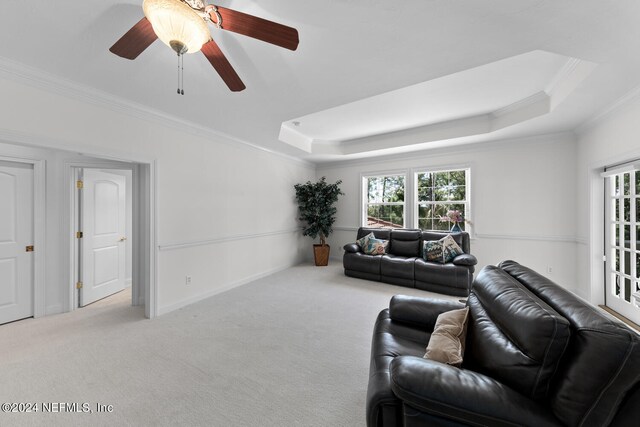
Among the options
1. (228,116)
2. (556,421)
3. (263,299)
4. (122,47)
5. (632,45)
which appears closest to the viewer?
(556,421)

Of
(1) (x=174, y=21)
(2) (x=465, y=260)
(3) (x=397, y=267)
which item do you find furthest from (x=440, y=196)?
→ (1) (x=174, y=21)

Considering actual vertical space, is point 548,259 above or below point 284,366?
above

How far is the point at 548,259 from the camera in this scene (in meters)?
3.97


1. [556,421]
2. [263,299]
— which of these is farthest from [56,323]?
[556,421]

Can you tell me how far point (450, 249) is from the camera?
4086 mm

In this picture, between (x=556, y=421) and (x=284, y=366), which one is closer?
(x=556, y=421)

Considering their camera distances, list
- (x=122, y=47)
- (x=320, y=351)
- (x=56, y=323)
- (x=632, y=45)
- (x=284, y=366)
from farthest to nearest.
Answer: (x=56, y=323) → (x=320, y=351) → (x=284, y=366) → (x=632, y=45) → (x=122, y=47)

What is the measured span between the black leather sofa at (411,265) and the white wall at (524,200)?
26.2 inches

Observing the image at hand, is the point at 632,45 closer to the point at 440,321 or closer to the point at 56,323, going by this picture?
the point at 440,321

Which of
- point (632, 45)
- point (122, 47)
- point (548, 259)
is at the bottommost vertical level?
point (548, 259)

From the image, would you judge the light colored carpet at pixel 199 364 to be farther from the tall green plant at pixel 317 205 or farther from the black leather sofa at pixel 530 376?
A: the tall green plant at pixel 317 205

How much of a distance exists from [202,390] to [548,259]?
506 centimetres

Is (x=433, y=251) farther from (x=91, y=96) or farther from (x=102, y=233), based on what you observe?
(x=102, y=233)

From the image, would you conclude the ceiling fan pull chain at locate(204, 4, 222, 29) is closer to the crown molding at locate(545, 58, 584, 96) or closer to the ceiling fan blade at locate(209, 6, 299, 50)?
the ceiling fan blade at locate(209, 6, 299, 50)
